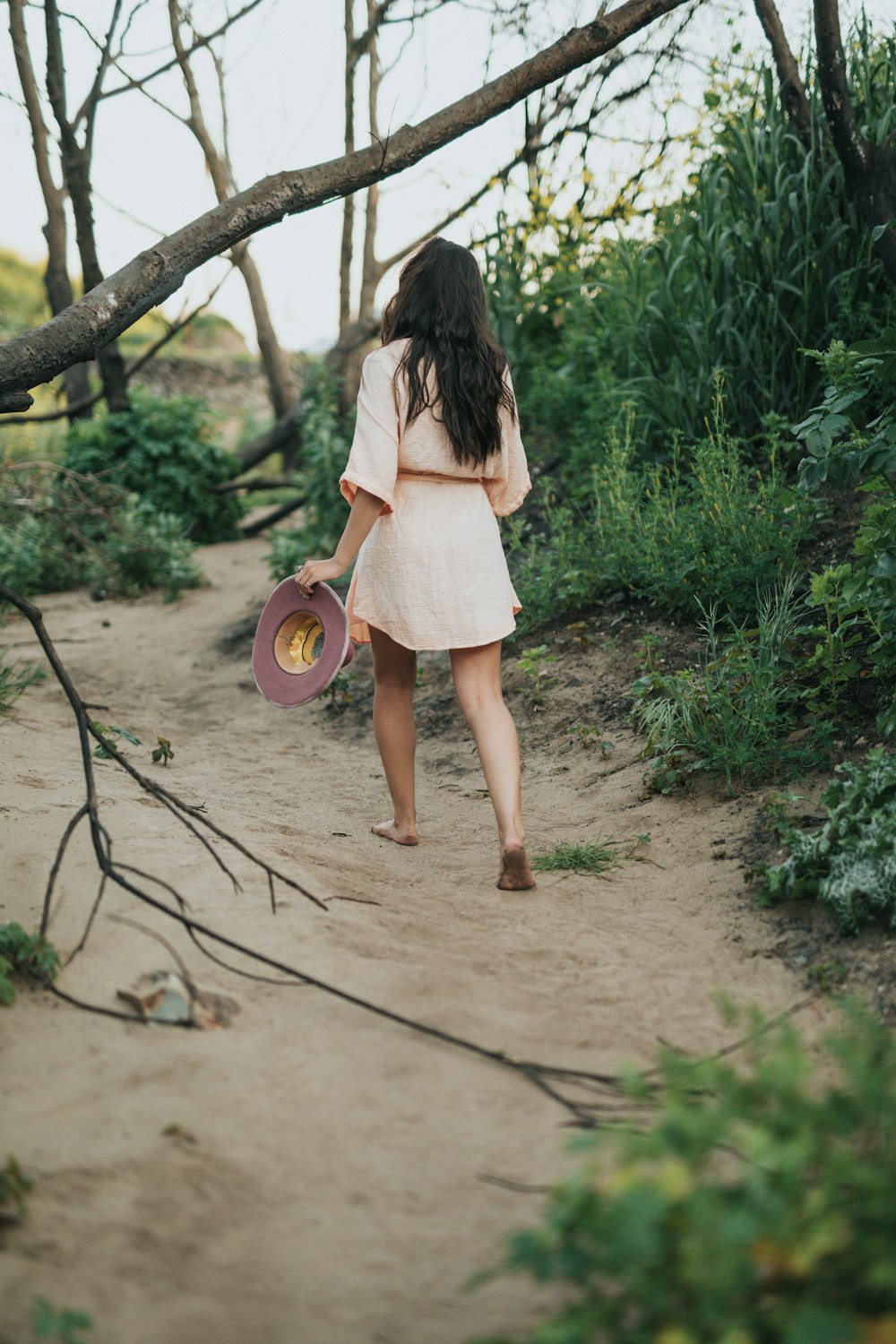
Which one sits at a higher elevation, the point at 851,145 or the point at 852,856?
the point at 851,145

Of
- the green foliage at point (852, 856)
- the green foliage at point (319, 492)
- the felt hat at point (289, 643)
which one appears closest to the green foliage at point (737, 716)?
the green foliage at point (852, 856)

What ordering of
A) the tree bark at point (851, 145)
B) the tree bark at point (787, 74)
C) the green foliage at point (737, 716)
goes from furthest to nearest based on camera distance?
the tree bark at point (787, 74) → the tree bark at point (851, 145) → the green foliage at point (737, 716)

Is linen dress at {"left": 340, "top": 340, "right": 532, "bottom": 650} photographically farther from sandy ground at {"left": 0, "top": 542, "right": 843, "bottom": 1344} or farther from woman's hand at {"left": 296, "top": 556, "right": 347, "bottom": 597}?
sandy ground at {"left": 0, "top": 542, "right": 843, "bottom": 1344}

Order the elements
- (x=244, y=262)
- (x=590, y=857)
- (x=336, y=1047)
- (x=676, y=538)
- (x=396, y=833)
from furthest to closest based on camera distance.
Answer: (x=244, y=262), (x=676, y=538), (x=396, y=833), (x=590, y=857), (x=336, y=1047)

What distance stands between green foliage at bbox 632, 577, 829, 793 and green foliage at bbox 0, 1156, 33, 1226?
7.94 feet

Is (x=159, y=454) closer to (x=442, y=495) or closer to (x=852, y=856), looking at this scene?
(x=442, y=495)

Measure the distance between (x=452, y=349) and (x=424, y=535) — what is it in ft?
1.77

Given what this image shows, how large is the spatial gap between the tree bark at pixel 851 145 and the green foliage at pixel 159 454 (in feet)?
18.1

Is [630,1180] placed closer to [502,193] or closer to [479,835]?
[479,835]

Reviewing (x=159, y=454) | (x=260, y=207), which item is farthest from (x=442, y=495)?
(x=159, y=454)

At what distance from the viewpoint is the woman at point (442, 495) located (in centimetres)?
305

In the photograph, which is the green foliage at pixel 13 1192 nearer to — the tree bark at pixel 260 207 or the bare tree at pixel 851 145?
the tree bark at pixel 260 207

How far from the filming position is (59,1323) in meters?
1.34

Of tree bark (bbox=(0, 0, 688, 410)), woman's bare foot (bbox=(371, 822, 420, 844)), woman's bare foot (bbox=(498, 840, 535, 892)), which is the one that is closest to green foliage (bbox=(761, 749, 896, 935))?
woman's bare foot (bbox=(498, 840, 535, 892))
